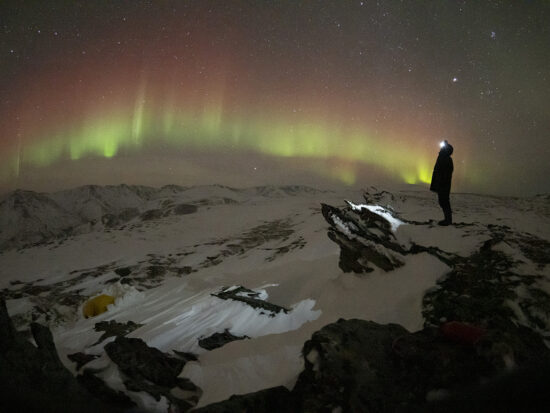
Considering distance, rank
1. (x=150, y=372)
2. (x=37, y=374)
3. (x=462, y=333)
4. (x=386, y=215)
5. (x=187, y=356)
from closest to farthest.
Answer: (x=37, y=374), (x=462, y=333), (x=150, y=372), (x=187, y=356), (x=386, y=215)

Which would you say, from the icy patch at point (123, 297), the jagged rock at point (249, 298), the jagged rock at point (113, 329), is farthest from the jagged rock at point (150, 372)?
the icy patch at point (123, 297)

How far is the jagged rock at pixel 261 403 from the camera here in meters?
3.46

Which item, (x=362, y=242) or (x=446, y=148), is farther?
(x=446, y=148)

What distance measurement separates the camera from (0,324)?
3.61 m

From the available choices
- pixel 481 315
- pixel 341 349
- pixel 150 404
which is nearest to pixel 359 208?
pixel 481 315

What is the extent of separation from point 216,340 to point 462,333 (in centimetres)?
627

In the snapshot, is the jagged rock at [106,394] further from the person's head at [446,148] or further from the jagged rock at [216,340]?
the person's head at [446,148]

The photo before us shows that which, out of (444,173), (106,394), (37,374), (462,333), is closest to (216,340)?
(106,394)

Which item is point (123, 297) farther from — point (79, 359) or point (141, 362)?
point (141, 362)

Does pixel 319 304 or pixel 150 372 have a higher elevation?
pixel 150 372

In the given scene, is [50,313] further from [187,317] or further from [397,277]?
[397,277]

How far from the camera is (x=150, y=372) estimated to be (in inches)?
191

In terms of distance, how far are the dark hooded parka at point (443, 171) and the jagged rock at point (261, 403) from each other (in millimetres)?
8796

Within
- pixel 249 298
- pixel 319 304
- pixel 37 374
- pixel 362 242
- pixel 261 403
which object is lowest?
pixel 249 298
